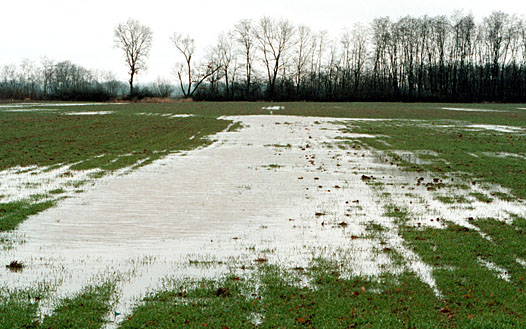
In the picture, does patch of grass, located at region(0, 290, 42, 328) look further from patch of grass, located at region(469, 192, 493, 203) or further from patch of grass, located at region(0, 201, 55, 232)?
patch of grass, located at region(469, 192, 493, 203)

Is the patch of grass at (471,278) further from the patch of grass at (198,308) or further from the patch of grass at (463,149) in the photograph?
the patch of grass at (463,149)

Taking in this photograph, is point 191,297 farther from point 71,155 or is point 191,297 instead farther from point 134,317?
point 71,155

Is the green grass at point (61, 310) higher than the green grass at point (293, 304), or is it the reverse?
the green grass at point (61, 310)

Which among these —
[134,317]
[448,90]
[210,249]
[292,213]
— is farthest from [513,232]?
[448,90]

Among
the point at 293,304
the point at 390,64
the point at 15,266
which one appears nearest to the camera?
the point at 293,304

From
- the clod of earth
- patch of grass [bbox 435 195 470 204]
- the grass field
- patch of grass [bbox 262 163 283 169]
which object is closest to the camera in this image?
the grass field

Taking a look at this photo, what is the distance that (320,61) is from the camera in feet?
336

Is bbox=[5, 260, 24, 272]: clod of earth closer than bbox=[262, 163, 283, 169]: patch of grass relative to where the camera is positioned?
Yes

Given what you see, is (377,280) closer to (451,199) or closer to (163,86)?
(451,199)

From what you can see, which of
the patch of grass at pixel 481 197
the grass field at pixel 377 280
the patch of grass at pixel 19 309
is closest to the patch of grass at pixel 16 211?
the grass field at pixel 377 280

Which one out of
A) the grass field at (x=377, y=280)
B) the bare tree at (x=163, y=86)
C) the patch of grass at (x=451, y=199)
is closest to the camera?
the grass field at (x=377, y=280)

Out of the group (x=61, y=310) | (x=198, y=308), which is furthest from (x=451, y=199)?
(x=61, y=310)

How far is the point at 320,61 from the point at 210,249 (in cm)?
9920

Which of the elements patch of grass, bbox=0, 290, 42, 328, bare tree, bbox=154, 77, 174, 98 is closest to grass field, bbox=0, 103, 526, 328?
patch of grass, bbox=0, 290, 42, 328
